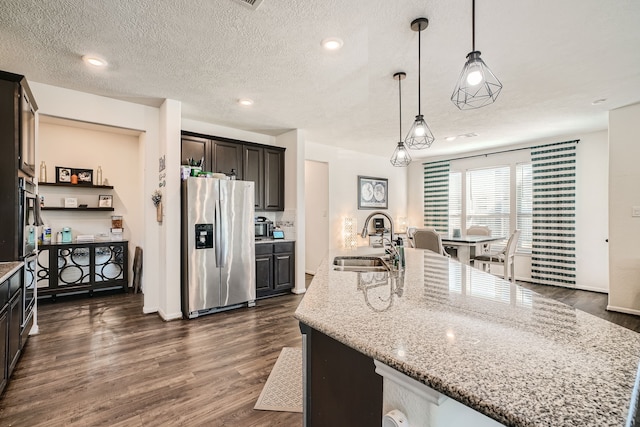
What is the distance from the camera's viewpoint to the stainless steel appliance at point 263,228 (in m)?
4.75

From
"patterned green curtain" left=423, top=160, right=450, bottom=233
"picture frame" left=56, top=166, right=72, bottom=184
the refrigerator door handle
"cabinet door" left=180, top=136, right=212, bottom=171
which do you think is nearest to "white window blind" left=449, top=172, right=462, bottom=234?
"patterned green curtain" left=423, top=160, right=450, bottom=233

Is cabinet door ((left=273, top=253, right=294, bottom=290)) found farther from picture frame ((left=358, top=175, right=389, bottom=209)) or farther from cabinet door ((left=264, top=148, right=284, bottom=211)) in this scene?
picture frame ((left=358, top=175, right=389, bottom=209))

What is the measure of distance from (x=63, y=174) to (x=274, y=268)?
341 cm

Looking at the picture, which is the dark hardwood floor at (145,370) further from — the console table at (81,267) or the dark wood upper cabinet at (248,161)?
the dark wood upper cabinet at (248,161)

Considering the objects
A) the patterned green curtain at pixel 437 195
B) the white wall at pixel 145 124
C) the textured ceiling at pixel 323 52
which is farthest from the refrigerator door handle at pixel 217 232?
the patterned green curtain at pixel 437 195

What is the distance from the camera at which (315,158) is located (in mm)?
5586

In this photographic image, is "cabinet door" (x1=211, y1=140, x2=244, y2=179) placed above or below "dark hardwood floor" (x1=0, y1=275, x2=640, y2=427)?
above

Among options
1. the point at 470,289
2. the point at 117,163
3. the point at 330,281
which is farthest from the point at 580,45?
the point at 117,163

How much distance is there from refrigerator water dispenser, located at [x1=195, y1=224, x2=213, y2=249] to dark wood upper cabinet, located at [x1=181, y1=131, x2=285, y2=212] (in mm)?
931

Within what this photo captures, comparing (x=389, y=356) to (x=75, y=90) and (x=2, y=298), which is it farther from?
(x=75, y=90)

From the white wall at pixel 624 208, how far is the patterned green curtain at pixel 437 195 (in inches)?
115

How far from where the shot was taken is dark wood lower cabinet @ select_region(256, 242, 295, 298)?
4348mm

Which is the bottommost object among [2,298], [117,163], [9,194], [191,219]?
[2,298]

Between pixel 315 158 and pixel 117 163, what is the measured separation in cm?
326
